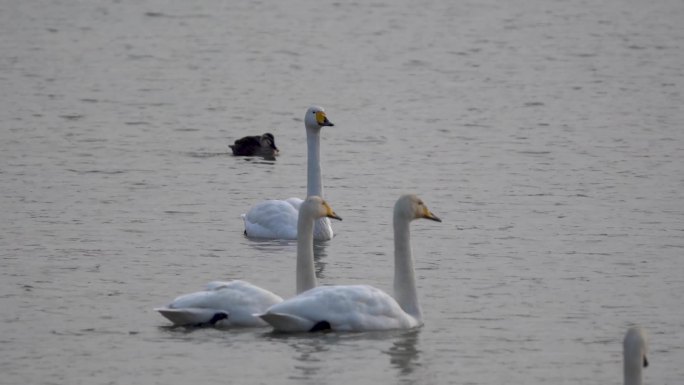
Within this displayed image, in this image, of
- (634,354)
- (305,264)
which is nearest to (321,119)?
(305,264)

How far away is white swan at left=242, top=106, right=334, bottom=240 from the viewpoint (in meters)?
14.7

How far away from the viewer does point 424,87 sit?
27703 mm

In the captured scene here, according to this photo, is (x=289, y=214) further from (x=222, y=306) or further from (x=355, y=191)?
(x=222, y=306)

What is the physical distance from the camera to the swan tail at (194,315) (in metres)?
10.8

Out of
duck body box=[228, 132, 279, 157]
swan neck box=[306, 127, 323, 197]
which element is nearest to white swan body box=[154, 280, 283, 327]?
swan neck box=[306, 127, 323, 197]

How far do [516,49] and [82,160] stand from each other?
51.7 feet

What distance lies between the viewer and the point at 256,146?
2005cm

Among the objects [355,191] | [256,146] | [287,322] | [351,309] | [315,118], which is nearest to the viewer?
[287,322]

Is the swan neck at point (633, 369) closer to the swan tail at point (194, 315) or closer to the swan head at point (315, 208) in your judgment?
the swan tail at point (194, 315)

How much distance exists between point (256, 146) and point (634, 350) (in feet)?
39.4

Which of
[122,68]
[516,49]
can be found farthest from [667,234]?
[516,49]

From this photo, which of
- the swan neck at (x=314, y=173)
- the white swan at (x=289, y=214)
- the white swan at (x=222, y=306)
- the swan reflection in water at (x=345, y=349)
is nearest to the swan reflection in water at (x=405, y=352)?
the swan reflection in water at (x=345, y=349)

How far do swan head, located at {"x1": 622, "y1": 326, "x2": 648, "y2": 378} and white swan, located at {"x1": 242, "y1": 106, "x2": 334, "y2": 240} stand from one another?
633 centimetres

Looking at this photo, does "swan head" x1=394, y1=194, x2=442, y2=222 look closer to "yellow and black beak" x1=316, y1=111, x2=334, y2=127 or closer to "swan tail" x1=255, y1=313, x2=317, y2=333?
"swan tail" x1=255, y1=313, x2=317, y2=333
